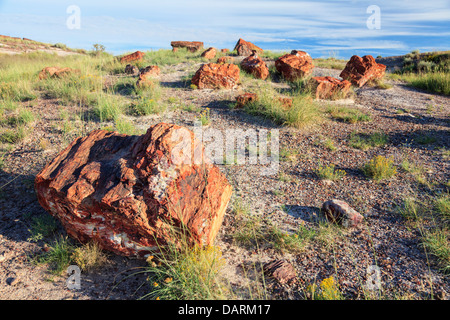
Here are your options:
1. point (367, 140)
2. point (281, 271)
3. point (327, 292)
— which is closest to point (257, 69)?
point (367, 140)

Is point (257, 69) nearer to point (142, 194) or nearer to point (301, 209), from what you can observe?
point (301, 209)

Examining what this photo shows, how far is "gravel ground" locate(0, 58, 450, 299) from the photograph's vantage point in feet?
9.05

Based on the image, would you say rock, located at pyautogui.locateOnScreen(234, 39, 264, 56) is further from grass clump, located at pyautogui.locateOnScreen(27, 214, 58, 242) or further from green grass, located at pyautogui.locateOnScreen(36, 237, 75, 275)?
green grass, located at pyautogui.locateOnScreen(36, 237, 75, 275)

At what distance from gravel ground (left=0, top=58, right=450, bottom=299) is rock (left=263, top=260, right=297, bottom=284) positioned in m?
0.07

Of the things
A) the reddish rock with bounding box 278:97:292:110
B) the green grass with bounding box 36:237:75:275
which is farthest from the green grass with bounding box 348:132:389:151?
the green grass with bounding box 36:237:75:275

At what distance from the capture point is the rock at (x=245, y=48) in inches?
593

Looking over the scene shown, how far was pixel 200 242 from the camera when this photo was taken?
277 centimetres

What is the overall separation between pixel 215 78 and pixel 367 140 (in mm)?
4894

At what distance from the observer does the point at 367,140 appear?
19.9ft
